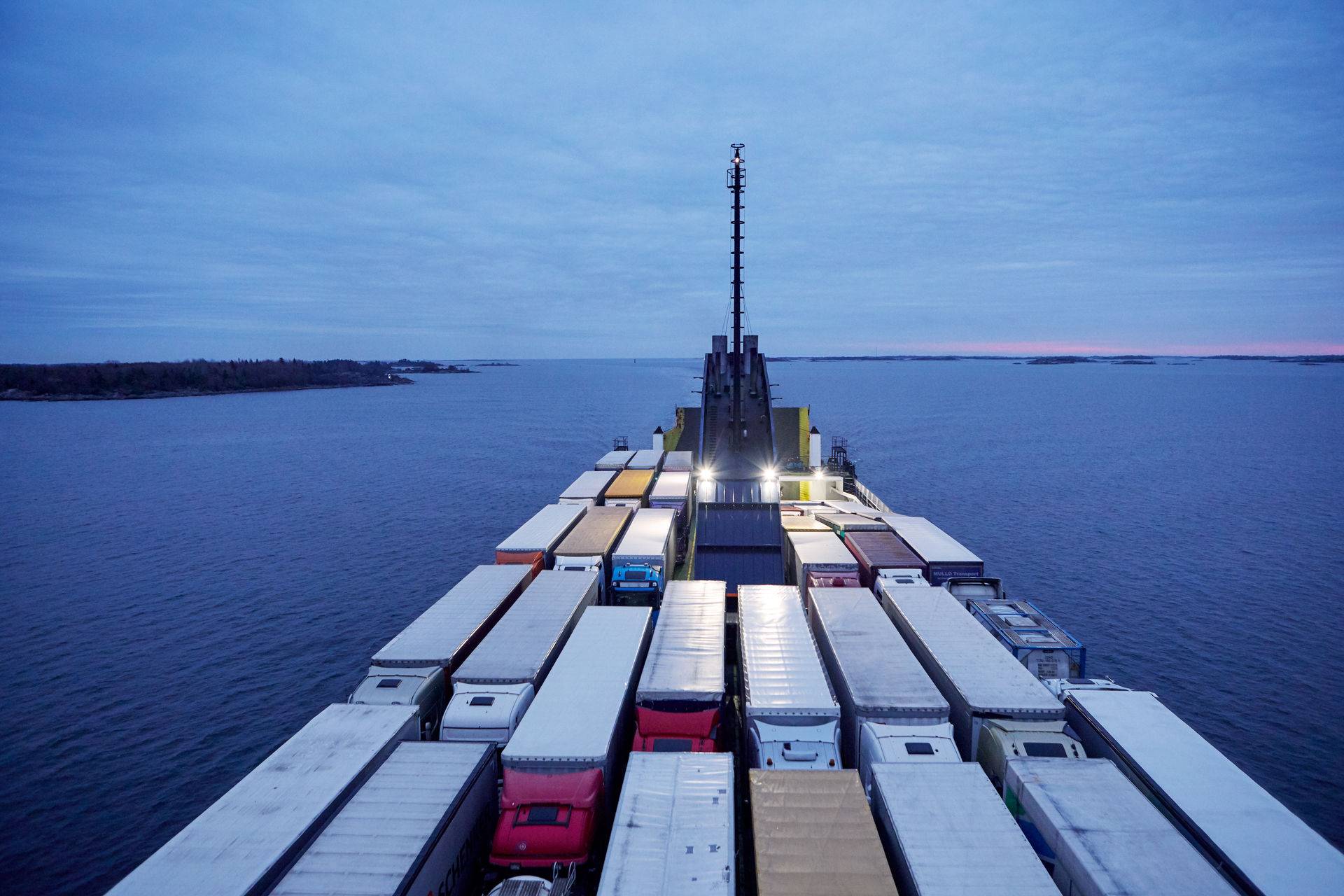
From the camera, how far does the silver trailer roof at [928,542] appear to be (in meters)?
A: 28.2

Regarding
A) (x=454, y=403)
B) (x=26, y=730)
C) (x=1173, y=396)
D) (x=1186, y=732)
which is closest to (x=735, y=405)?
(x=1186, y=732)

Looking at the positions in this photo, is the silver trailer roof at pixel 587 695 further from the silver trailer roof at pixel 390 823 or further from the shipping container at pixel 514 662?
the silver trailer roof at pixel 390 823

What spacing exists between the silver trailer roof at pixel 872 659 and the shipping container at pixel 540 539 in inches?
377

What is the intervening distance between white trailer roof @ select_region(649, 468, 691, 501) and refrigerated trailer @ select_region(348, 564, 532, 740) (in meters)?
14.8

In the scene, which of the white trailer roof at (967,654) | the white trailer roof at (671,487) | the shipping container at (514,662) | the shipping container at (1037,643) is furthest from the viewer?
the white trailer roof at (671,487)

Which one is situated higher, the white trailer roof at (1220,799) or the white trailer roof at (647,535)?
the white trailer roof at (647,535)

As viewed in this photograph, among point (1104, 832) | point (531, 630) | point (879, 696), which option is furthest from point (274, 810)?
point (1104, 832)

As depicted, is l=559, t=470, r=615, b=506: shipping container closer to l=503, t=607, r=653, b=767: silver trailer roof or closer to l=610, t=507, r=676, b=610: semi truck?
l=610, t=507, r=676, b=610: semi truck

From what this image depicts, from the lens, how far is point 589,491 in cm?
4325

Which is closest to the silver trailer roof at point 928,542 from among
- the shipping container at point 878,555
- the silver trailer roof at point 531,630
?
the shipping container at point 878,555

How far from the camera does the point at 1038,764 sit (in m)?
14.2

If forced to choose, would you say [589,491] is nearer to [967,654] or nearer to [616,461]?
[616,461]

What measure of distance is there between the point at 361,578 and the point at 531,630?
89.3 ft

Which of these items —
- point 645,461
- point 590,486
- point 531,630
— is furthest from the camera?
point 645,461
